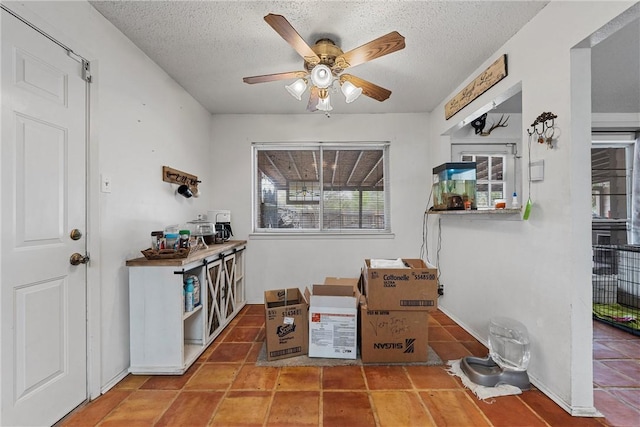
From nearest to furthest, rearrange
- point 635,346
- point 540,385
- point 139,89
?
point 540,385
point 139,89
point 635,346

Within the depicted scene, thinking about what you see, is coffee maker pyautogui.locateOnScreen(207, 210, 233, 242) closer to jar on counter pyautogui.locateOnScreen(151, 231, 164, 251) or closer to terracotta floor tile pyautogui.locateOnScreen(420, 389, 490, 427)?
jar on counter pyautogui.locateOnScreen(151, 231, 164, 251)


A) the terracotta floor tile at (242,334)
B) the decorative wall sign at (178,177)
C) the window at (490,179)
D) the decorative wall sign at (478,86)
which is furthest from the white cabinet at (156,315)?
the window at (490,179)

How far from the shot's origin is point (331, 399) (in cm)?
172

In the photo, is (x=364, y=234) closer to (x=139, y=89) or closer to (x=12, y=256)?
(x=139, y=89)

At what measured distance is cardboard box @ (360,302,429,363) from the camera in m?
2.14

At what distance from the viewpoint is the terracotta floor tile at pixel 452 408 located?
1531 millimetres

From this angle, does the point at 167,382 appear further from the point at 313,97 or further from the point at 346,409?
the point at 313,97

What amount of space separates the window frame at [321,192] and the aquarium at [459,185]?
0.92 m

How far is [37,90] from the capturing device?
1.44m

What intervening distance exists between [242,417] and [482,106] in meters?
2.96

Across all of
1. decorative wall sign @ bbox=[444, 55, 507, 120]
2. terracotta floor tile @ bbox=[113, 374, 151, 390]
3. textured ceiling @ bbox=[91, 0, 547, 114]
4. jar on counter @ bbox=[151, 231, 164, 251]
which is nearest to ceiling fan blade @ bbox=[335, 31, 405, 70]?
textured ceiling @ bbox=[91, 0, 547, 114]

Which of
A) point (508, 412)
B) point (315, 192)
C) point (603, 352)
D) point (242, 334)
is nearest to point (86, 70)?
point (242, 334)

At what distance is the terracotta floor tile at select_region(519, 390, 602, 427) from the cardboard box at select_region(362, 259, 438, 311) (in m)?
0.72

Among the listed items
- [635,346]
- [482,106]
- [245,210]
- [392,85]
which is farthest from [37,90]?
[635,346]
